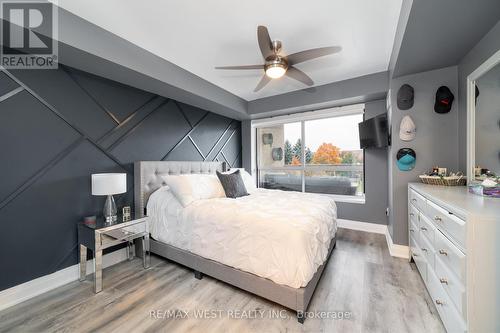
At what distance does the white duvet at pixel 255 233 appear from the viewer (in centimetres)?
156

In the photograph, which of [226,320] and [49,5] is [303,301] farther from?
[49,5]

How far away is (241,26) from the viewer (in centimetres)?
195

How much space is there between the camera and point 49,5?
1.65m

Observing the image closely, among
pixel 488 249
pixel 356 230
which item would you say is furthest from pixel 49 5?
pixel 356 230

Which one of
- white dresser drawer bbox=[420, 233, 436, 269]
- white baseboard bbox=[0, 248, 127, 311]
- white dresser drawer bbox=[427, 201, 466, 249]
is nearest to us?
white dresser drawer bbox=[427, 201, 466, 249]

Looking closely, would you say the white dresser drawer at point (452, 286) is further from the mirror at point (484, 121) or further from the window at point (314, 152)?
the window at point (314, 152)

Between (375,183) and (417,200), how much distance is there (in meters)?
1.51

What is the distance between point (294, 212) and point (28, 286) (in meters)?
2.59

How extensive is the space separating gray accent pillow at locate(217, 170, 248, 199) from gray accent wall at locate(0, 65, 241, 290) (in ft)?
3.95

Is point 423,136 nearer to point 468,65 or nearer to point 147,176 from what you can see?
point 468,65

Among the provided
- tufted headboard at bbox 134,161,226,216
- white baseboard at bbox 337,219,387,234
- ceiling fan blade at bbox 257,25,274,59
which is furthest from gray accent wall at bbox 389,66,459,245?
tufted headboard at bbox 134,161,226,216

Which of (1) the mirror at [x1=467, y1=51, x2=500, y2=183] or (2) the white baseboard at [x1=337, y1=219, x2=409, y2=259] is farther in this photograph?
(2) the white baseboard at [x1=337, y1=219, x2=409, y2=259]

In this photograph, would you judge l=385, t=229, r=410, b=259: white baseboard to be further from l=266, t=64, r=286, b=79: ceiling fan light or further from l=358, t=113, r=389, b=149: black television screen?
l=266, t=64, r=286, b=79: ceiling fan light

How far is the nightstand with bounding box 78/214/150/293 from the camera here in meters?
1.92
